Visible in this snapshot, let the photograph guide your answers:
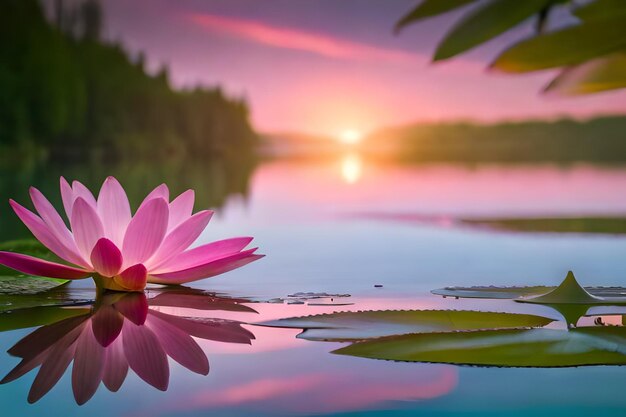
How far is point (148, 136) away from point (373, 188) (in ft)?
72.0

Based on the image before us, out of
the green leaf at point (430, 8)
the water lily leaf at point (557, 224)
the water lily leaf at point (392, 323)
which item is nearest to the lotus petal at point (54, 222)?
the water lily leaf at point (392, 323)

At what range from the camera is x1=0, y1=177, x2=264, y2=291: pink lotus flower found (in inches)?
34.2

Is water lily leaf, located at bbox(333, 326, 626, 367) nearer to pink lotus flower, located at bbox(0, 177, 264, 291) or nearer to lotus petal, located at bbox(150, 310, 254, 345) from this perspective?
lotus petal, located at bbox(150, 310, 254, 345)

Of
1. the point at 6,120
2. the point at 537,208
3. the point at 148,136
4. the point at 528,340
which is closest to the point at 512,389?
the point at 528,340

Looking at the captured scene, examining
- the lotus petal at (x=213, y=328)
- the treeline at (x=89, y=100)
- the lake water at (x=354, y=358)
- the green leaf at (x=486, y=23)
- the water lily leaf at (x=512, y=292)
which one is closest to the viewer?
the green leaf at (x=486, y=23)

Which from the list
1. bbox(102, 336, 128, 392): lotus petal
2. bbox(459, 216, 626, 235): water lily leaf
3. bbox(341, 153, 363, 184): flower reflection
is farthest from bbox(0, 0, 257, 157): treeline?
bbox(102, 336, 128, 392): lotus petal

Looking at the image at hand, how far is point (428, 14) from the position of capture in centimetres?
39

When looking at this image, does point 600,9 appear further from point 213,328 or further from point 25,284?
point 25,284

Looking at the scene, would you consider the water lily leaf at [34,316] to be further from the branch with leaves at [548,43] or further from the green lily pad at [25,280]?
the branch with leaves at [548,43]

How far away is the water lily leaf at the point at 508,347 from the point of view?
0.61 metres

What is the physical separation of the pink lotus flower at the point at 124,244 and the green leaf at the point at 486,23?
543 millimetres

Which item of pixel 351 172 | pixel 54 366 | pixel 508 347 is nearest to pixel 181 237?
pixel 54 366

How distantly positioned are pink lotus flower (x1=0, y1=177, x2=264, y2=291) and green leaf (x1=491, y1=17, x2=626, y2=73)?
1.75 feet

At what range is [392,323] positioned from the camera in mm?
765
